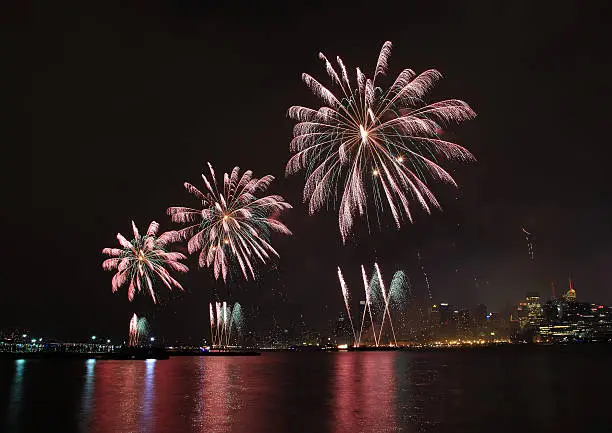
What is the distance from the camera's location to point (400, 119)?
32500 millimetres

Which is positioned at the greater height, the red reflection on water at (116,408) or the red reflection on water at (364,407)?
the red reflection on water at (116,408)

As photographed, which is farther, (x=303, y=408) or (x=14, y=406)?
(x=14, y=406)

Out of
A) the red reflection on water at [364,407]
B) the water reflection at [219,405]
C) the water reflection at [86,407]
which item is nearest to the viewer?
the red reflection on water at [364,407]

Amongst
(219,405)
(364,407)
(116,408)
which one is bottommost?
(364,407)

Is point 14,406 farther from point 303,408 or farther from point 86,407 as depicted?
point 303,408

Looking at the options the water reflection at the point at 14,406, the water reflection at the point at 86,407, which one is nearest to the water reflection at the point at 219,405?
A: the water reflection at the point at 86,407

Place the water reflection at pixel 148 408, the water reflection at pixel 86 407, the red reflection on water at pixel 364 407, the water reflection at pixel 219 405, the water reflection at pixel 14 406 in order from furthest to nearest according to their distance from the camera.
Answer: the water reflection at pixel 14 406
the water reflection at pixel 86 407
the water reflection at pixel 148 408
the water reflection at pixel 219 405
the red reflection on water at pixel 364 407

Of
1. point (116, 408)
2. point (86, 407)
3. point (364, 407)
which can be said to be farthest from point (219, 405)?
point (364, 407)

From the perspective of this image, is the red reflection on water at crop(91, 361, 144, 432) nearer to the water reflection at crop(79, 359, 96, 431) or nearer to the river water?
the river water

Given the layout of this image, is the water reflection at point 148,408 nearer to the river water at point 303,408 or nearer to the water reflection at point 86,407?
the river water at point 303,408

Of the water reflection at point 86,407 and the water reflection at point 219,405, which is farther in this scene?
the water reflection at point 86,407

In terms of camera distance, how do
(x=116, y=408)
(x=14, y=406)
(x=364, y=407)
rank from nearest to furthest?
(x=116, y=408) → (x=364, y=407) → (x=14, y=406)

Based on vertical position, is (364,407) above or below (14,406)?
below

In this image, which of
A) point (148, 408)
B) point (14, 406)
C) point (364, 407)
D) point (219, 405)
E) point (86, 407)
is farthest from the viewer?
point (14, 406)
